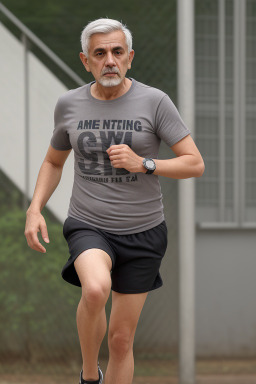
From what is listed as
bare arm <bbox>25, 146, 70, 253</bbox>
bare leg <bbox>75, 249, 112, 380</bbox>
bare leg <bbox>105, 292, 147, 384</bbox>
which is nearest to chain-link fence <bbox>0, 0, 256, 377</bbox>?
bare leg <bbox>105, 292, 147, 384</bbox>

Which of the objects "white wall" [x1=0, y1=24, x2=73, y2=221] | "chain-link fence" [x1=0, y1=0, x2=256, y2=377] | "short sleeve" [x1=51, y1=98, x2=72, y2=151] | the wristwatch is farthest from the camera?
"white wall" [x1=0, y1=24, x2=73, y2=221]

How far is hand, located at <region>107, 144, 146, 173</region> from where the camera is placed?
332 cm

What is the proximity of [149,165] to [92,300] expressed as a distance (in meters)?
0.64

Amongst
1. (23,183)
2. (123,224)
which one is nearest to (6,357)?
(23,183)

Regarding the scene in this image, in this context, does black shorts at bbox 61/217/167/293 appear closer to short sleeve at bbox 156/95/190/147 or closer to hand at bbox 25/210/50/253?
hand at bbox 25/210/50/253

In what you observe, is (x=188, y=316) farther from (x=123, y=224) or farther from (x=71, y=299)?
(x=123, y=224)

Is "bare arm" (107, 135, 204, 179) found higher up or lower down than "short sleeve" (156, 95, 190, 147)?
lower down

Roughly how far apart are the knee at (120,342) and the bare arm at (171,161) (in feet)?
2.63

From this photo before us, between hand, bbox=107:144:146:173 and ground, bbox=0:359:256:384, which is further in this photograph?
ground, bbox=0:359:256:384

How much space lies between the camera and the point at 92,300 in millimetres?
3336

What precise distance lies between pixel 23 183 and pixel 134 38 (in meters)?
1.31

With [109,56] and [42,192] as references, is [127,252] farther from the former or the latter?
[109,56]

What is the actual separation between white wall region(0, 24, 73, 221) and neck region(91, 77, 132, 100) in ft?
6.35

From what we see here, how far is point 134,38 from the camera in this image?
5.37 m
